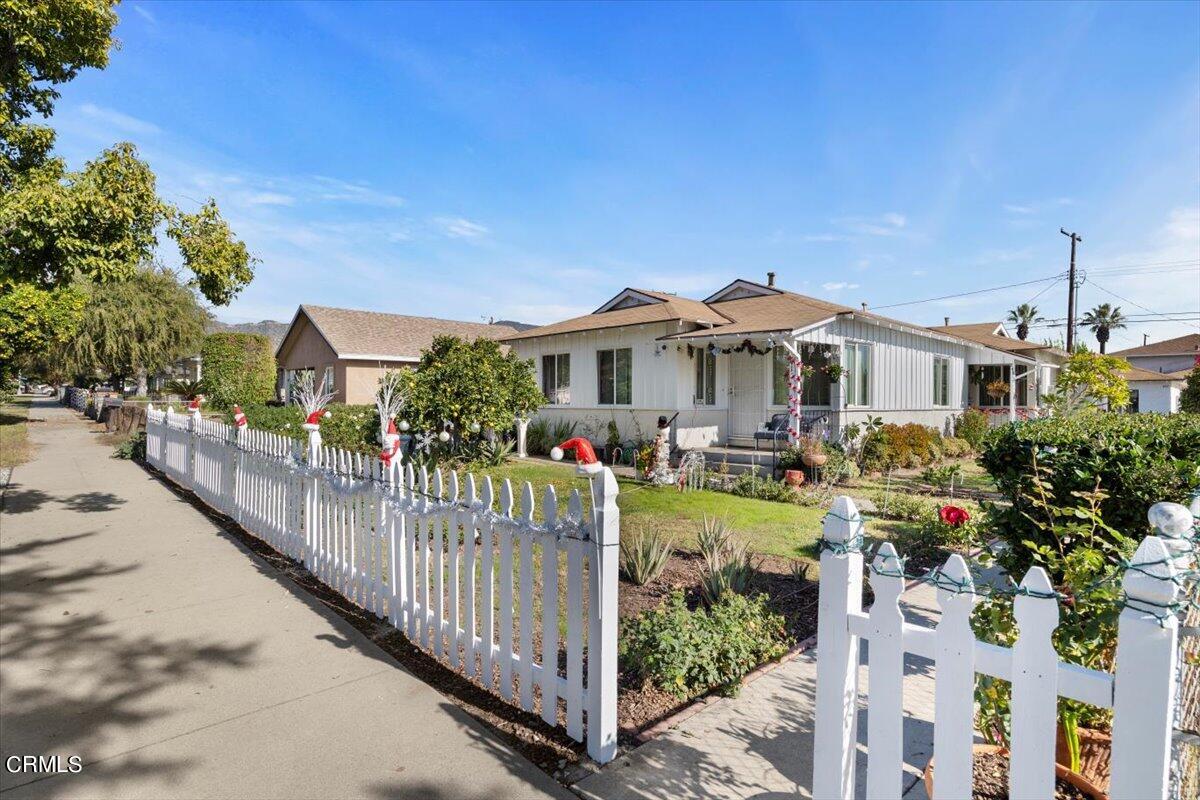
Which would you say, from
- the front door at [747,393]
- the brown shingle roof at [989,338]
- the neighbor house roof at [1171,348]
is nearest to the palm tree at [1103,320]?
the neighbor house roof at [1171,348]

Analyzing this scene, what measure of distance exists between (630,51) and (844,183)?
28.6ft

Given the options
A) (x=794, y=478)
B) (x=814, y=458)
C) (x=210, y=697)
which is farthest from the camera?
Result: (x=814, y=458)

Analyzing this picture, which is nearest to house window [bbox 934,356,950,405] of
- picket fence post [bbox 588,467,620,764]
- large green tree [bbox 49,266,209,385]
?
picket fence post [bbox 588,467,620,764]

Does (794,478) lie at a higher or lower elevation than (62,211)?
lower

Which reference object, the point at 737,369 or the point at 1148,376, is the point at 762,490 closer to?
the point at 737,369

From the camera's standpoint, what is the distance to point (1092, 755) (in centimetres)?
228

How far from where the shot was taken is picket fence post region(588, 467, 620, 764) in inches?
107

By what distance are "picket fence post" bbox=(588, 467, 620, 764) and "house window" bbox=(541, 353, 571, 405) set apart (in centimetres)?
1484

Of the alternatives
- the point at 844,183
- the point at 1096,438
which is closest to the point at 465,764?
the point at 1096,438

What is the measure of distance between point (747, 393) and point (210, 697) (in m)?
13.7

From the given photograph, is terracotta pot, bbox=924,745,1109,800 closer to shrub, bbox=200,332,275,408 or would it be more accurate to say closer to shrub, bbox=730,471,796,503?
shrub, bbox=730,471,796,503

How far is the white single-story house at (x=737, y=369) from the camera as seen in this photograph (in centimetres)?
1405

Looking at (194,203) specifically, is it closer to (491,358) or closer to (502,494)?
(491,358)

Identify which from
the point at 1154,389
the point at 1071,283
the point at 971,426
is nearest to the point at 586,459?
the point at 971,426
